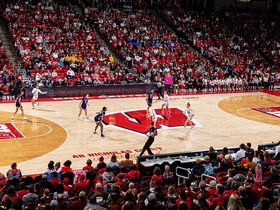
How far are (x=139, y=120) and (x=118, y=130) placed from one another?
2530mm

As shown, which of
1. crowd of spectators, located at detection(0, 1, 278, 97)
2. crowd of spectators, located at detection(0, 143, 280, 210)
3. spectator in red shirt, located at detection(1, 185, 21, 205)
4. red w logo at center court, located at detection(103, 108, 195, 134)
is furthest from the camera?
crowd of spectators, located at detection(0, 1, 278, 97)

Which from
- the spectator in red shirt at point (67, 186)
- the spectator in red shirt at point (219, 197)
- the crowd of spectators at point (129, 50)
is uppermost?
the crowd of spectators at point (129, 50)

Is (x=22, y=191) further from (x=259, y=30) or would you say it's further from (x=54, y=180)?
(x=259, y=30)

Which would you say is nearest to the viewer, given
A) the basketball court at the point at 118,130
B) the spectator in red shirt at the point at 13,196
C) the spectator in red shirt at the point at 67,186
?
the spectator in red shirt at the point at 13,196

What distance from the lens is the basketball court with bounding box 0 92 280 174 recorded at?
14.8m

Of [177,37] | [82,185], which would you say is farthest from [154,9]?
[82,185]

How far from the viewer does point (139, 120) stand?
821 inches

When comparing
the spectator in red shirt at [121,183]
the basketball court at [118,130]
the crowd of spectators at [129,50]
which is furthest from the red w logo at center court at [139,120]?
the spectator in red shirt at [121,183]

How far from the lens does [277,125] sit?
2062 centimetres

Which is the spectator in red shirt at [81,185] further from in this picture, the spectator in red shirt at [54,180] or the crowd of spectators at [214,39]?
the crowd of spectators at [214,39]

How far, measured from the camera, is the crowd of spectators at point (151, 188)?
7625 millimetres

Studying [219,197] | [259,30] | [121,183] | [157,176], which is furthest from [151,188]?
[259,30]

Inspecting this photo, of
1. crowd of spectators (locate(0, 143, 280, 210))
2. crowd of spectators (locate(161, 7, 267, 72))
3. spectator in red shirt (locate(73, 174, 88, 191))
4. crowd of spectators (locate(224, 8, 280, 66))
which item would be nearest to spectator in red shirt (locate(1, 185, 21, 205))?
crowd of spectators (locate(0, 143, 280, 210))

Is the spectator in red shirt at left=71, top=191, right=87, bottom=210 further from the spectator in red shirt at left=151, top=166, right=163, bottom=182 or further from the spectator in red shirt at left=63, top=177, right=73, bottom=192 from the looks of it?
the spectator in red shirt at left=151, top=166, right=163, bottom=182
